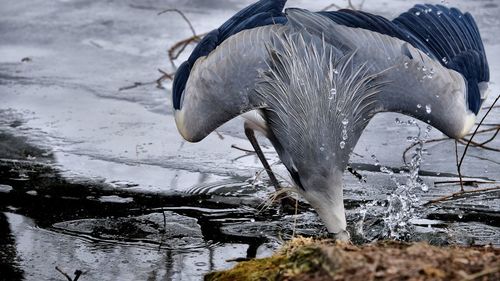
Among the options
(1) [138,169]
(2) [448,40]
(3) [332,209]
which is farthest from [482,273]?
(1) [138,169]

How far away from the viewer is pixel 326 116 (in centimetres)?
480

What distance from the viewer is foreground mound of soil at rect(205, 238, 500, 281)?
303 centimetres

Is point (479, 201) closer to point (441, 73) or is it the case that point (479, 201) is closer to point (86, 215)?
point (441, 73)

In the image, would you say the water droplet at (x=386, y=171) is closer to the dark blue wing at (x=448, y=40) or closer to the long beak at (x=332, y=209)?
the dark blue wing at (x=448, y=40)

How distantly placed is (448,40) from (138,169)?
1931mm

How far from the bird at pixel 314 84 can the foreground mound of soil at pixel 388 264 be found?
1.33 m

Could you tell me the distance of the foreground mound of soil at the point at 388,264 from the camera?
3.03 metres

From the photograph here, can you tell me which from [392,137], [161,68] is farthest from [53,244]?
[161,68]

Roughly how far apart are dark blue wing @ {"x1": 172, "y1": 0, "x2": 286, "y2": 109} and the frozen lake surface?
0.57m

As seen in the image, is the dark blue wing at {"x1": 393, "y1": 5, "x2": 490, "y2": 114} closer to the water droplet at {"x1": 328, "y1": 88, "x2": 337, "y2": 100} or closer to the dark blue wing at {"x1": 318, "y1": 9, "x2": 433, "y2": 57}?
the dark blue wing at {"x1": 318, "y1": 9, "x2": 433, "y2": 57}

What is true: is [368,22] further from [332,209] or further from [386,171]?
[332,209]

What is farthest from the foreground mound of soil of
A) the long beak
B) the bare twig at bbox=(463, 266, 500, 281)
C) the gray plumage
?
the gray plumage

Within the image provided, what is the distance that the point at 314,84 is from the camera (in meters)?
4.93

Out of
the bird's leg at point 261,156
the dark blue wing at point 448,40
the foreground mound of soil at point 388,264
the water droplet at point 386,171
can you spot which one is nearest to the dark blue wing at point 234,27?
the bird's leg at point 261,156
